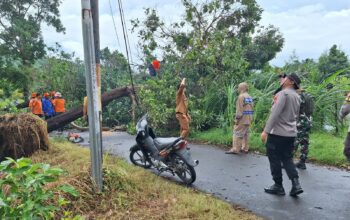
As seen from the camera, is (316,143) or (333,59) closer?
(316,143)

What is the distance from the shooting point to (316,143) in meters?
9.28

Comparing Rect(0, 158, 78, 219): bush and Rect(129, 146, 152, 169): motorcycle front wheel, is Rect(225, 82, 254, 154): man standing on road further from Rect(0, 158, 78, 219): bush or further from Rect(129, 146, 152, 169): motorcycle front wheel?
Rect(0, 158, 78, 219): bush

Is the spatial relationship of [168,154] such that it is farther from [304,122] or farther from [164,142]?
[304,122]

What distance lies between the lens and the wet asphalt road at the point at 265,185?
5.21m

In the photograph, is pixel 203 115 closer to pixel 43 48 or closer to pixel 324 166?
pixel 324 166

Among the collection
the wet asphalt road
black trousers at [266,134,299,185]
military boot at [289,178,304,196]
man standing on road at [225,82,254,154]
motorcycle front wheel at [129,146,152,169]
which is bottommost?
the wet asphalt road

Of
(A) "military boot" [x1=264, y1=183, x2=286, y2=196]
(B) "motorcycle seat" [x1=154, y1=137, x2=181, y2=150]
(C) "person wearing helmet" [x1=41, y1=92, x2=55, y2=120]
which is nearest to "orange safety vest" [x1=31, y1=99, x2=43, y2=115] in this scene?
(C) "person wearing helmet" [x1=41, y1=92, x2=55, y2=120]

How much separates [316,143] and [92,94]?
6174 millimetres

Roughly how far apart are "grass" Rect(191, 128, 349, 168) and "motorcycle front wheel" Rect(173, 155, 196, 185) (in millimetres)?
3208

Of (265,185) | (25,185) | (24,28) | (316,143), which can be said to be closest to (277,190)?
(265,185)

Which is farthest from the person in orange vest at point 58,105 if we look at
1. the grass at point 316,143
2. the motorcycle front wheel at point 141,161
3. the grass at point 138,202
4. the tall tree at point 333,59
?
the tall tree at point 333,59

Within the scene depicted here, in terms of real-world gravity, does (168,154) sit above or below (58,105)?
below

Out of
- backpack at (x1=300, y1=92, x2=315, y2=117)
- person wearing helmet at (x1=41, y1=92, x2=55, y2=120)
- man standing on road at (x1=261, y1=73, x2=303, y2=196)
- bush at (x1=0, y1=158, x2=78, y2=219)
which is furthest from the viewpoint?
person wearing helmet at (x1=41, y1=92, x2=55, y2=120)

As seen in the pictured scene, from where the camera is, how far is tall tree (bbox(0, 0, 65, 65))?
24125 millimetres
